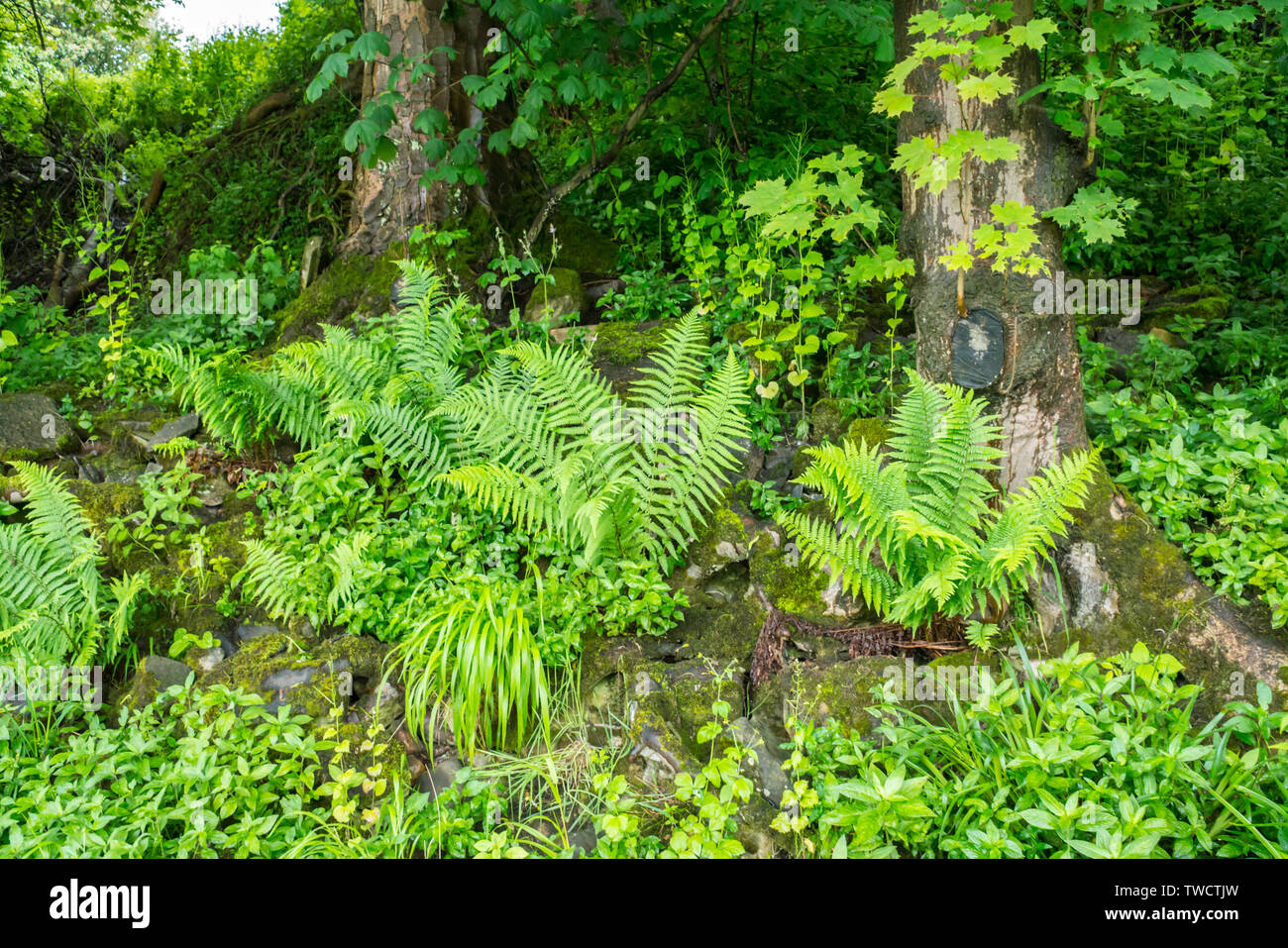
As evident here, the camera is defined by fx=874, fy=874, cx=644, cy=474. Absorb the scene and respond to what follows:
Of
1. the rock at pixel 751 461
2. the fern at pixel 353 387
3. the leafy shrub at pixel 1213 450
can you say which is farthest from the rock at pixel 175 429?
the leafy shrub at pixel 1213 450

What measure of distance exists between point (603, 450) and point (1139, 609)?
2.38 metres

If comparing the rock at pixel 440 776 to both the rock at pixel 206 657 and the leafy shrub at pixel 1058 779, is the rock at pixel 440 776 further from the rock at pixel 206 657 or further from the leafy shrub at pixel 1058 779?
the leafy shrub at pixel 1058 779

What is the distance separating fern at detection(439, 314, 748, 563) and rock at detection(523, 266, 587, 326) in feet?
3.59

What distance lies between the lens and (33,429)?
541 centimetres

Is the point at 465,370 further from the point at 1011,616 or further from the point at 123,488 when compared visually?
the point at 1011,616

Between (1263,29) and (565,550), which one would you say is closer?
(565,550)

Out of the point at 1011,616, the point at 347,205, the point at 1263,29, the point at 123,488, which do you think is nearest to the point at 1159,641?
the point at 1011,616

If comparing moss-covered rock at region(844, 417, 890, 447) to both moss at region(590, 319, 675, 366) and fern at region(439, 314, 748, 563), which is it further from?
moss at region(590, 319, 675, 366)

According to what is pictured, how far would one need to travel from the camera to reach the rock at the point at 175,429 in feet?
17.1

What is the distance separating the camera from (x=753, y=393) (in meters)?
4.79

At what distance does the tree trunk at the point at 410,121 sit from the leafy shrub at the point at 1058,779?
464 centimetres

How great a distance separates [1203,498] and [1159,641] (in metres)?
0.72

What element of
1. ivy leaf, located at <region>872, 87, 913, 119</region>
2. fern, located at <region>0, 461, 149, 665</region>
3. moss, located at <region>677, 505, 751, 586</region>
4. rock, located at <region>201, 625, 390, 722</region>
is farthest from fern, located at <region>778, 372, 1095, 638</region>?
fern, located at <region>0, 461, 149, 665</region>

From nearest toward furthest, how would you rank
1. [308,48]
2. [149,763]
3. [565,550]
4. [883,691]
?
[883,691] → [149,763] → [565,550] → [308,48]
